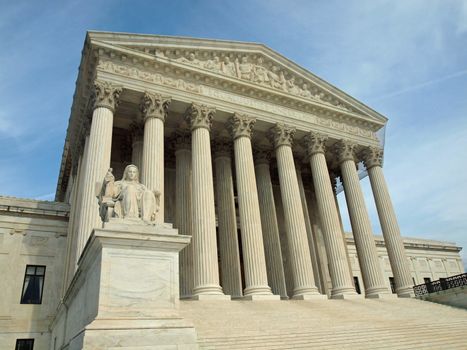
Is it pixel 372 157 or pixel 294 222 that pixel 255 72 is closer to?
pixel 294 222

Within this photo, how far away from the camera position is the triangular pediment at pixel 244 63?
22.7 metres

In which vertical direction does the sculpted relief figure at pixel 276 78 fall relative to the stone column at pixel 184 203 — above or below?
above

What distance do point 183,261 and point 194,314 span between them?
7.95 m

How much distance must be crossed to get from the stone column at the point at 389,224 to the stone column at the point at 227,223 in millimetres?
11609

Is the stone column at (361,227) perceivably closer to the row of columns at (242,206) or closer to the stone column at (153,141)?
the row of columns at (242,206)

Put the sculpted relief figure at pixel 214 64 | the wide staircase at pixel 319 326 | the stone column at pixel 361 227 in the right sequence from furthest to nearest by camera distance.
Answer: the sculpted relief figure at pixel 214 64
the stone column at pixel 361 227
the wide staircase at pixel 319 326

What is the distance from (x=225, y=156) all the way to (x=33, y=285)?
1539 centimetres

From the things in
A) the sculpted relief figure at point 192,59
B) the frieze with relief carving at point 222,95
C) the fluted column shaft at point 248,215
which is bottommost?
the fluted column shaft at point 248,215

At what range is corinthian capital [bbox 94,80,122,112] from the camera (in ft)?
67.2

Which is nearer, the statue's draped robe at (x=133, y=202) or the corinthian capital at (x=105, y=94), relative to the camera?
the statue's draped robe at (x=133, y=202)

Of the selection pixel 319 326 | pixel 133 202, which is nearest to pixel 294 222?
pixel 319 326

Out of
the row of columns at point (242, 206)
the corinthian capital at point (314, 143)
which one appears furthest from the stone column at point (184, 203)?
the corinthian capital at point (314, 143)

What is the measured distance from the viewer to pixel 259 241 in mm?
21578

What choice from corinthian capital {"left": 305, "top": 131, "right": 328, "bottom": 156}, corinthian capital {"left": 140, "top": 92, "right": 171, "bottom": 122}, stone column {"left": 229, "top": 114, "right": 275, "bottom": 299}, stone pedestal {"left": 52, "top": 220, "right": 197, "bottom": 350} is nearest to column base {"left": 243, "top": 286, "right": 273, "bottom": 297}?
stone column {"left": 229, "top": 114, "right": 275, "bottom": 299}
